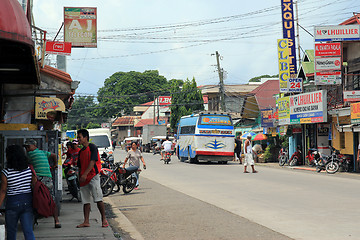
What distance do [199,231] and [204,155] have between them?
2427cm

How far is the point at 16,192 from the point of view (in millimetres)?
6316

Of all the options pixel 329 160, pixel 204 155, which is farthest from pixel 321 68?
pixel 204 155

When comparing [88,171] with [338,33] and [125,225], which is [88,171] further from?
[338,33]

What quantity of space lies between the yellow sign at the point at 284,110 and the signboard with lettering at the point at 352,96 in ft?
26.1

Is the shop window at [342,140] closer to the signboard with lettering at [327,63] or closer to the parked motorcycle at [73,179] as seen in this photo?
the signboard with lettering at [327,63]

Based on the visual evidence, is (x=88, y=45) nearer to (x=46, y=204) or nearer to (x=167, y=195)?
(x=167, y=195)

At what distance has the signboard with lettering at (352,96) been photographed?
23.4 m

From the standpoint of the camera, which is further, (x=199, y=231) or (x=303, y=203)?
(x=303, y=203)

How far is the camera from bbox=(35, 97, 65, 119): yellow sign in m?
13.5

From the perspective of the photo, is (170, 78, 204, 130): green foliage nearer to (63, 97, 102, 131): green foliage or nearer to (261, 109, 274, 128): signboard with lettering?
(261, 109, 274, 128): signboard with lettering

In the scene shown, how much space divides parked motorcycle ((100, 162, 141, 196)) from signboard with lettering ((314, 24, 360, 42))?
12.9m

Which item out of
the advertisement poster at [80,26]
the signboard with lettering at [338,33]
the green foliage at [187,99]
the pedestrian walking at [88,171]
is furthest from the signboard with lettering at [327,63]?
the green foliage at [187,99]

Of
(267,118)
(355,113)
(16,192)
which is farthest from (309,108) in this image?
(16,192)

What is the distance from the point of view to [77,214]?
11320 millimetres
